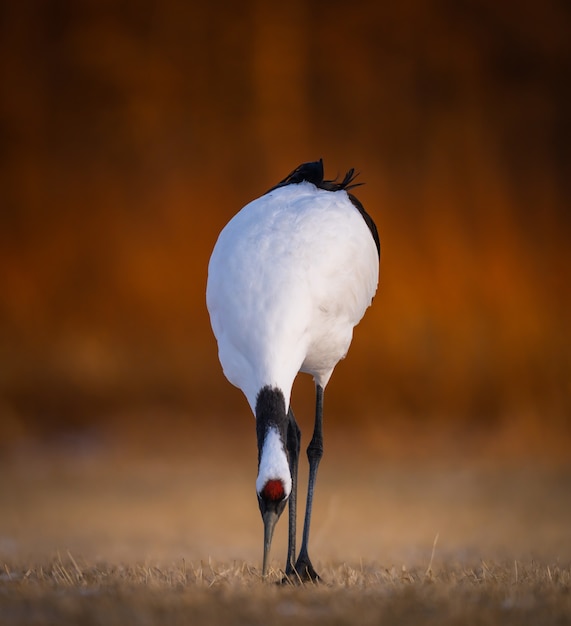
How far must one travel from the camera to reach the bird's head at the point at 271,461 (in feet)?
16.5

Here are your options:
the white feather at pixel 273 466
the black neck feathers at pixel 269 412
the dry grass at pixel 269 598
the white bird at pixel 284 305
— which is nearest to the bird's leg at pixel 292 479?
the white bird at pixel 284 305

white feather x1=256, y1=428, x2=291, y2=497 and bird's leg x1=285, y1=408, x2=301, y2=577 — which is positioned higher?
white feather x1=256, y1=428, x2=291, y2=497

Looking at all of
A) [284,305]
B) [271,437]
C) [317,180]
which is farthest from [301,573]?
[317,180]

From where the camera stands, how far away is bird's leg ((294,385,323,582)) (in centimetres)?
A: 590

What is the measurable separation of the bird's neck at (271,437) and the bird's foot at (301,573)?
72 cm

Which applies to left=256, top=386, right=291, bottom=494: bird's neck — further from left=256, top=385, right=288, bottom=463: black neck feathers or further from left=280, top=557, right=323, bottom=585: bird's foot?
left=280, top=557, right=323, bottom=585: bird's foot

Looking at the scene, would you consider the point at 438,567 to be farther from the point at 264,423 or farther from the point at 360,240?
the point at 360,240

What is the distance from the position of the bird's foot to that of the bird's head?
208 mm

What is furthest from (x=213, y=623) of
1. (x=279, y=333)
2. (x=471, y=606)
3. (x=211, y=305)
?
(x=211, y=305)

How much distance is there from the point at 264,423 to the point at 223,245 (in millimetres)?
1166

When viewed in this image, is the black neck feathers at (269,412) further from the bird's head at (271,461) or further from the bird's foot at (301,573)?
the bird's foot at (301,573)

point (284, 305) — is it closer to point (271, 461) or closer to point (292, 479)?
point (271, 461)

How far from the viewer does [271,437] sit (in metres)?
5.24

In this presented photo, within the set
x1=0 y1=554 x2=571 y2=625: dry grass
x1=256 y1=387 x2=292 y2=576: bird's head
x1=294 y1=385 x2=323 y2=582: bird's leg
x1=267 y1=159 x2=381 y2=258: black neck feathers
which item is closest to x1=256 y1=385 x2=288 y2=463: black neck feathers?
x1=256 y1=387 x2=292 y2=576: bird's head
